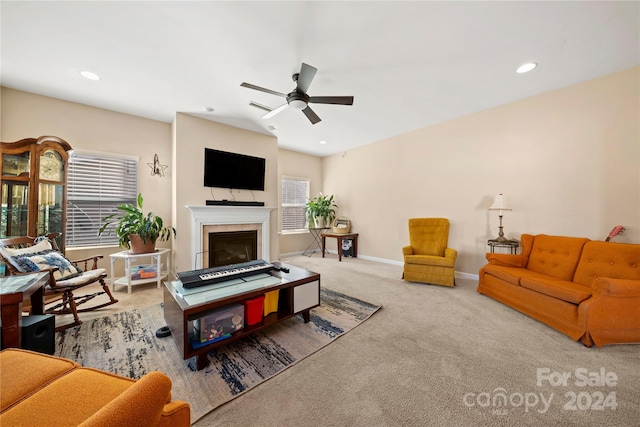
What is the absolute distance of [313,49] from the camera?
2.16m

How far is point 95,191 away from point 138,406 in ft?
13.5

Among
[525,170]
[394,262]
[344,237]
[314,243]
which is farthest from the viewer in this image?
[314,243]

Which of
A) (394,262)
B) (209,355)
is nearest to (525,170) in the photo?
(394,262)

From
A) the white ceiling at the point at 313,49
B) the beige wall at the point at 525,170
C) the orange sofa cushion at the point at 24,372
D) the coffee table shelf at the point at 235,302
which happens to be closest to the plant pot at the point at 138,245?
the coffee table shelf at the point at 235,302

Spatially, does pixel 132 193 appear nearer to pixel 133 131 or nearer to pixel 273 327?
pixel 133 131

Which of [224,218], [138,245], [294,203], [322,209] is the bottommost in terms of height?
[138,245]

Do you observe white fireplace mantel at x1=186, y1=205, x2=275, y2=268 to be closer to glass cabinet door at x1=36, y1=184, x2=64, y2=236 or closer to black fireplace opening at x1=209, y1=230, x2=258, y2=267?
black fireplace opening at x1=209, y1=230, x2=258, y2=267

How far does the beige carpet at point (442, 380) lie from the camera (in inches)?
49.1

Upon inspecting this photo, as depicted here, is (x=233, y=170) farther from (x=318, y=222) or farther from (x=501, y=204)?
(x=501, y=204)

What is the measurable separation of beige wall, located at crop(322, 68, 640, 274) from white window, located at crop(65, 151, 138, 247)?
4.75 m

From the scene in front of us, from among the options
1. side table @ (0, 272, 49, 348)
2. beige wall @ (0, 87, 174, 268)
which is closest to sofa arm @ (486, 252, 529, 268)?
side table @ (0, 272, 49, 348)

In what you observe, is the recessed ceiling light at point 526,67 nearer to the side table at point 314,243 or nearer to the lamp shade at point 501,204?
the lamp shade at point 501,204

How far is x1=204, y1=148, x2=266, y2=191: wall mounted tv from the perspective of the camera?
3.85 meters

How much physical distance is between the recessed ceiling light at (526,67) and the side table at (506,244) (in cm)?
212
